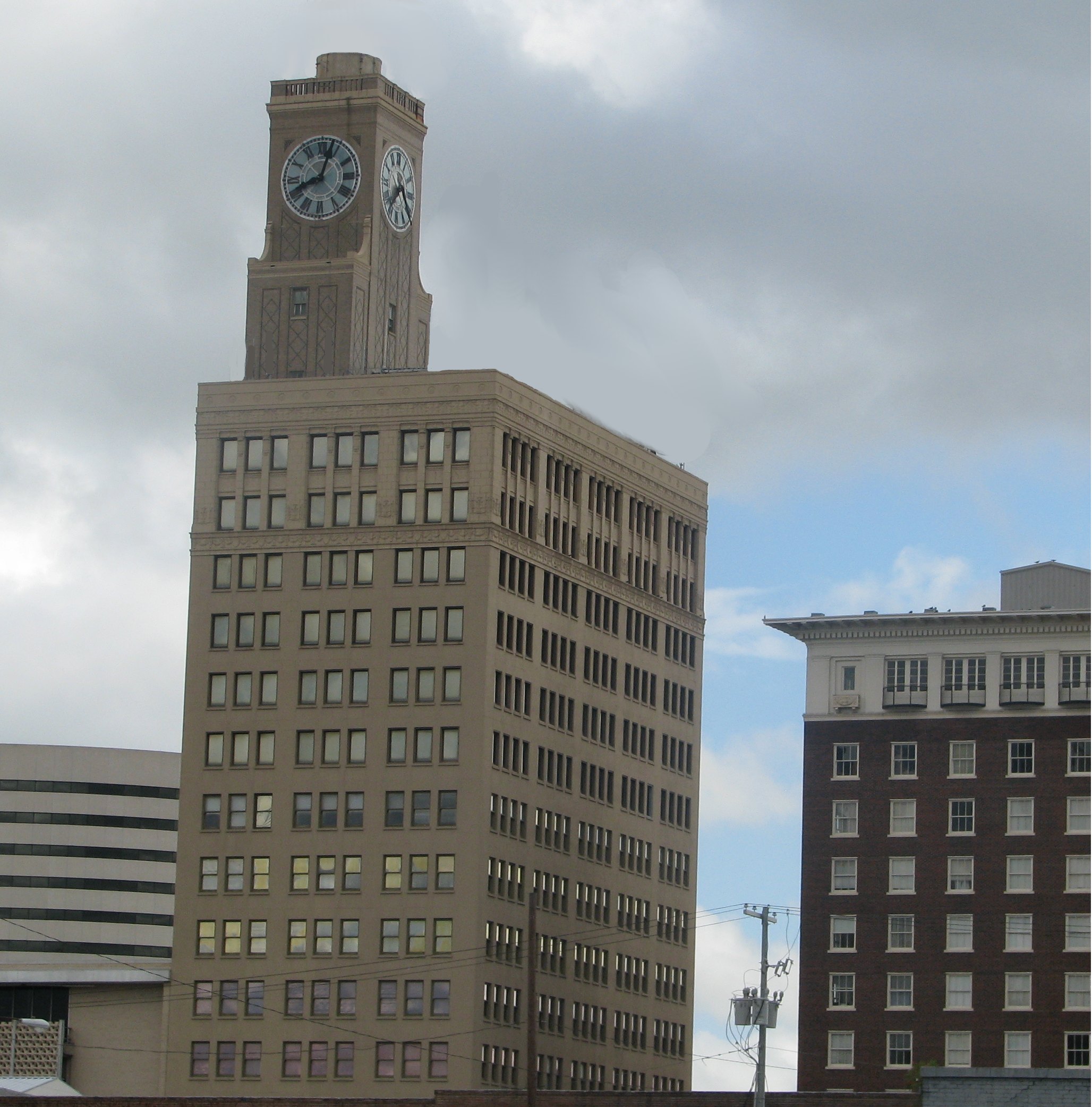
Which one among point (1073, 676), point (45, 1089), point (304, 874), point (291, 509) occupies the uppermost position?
point (291, 509)

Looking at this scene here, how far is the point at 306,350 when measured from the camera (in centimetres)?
17300

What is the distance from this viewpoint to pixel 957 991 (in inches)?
5782

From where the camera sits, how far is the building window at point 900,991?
147 metres

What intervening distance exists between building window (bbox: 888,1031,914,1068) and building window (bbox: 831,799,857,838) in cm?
1040

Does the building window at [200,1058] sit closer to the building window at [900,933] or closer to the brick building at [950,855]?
the brick building at [950,855]

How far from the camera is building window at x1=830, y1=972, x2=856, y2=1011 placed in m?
148

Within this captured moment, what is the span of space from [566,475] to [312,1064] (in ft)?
125

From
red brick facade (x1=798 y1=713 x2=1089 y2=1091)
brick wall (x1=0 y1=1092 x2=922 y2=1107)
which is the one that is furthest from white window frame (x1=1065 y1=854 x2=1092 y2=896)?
brick wall (x1=0 y1=1092 x2=922 y2=1107)

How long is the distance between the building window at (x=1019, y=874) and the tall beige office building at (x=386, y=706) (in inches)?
1125

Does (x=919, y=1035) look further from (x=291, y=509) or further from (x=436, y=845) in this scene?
(x=291, y=509)

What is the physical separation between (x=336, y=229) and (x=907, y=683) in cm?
4745

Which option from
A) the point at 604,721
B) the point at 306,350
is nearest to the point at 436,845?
the point at 604,721

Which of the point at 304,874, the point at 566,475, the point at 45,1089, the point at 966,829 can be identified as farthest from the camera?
the point at 566,475

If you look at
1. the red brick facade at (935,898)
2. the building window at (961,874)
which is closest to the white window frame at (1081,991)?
the red brick facade at (935,898)
